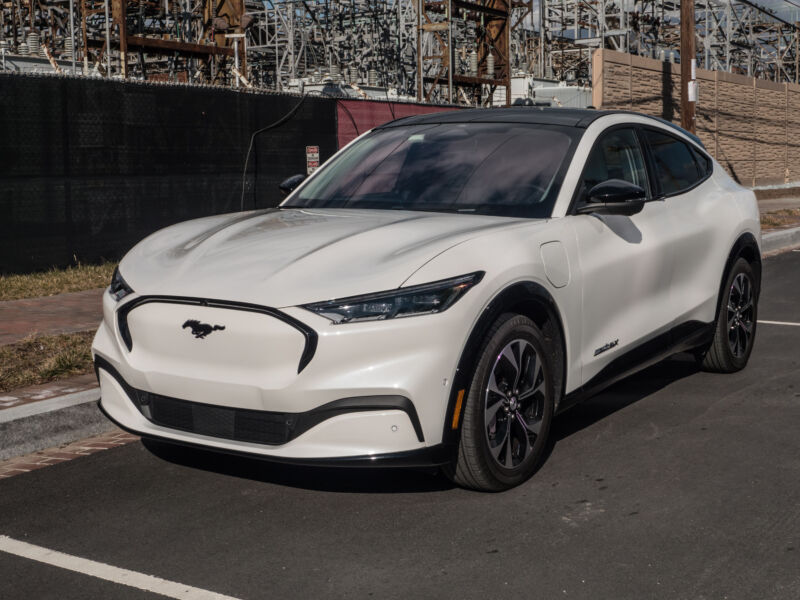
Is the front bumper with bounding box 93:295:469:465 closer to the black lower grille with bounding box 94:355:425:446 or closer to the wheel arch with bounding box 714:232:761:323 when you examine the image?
the black lower grille with bounding box 94:355:425:446

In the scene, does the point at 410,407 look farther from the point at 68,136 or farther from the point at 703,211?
the point at 68,136

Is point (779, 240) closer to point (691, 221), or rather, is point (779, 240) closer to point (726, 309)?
point (726, 309)

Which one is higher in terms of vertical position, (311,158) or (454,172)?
(454,172)

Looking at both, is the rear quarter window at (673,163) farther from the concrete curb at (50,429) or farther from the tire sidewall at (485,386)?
the concrete curb at (50,429)

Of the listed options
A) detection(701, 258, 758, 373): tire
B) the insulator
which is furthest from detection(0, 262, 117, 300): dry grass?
the insulator

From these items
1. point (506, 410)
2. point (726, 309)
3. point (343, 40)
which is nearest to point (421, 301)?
point (506, 410)

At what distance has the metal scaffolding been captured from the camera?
29891 millimetres

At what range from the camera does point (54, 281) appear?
1075 cm

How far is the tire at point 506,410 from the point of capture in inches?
164

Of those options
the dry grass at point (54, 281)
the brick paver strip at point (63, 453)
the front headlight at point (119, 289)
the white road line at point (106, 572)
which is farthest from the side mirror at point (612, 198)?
the dry grass at point (54, 281)

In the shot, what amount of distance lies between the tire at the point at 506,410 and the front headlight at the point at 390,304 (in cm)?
31

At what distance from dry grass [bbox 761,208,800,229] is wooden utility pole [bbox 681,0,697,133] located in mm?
2526

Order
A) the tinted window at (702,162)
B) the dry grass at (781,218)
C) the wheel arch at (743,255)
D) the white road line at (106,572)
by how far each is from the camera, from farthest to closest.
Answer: the dry grass at (781,218) < the tinted window at (702,162) < the wheel arch at (743,255) < the white road line at (106,572)

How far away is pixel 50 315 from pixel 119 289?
4.38 metres
